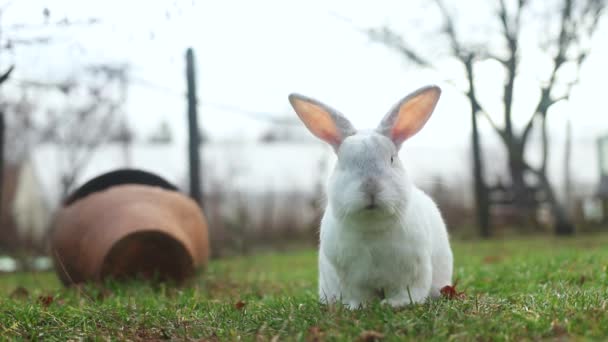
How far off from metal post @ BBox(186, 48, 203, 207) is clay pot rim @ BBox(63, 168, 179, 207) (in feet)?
8.64

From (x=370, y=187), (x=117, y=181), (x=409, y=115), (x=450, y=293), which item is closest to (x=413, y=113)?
(x=409, y=115)

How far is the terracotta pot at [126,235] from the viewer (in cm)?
569

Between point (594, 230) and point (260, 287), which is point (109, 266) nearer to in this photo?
point (260, 287)

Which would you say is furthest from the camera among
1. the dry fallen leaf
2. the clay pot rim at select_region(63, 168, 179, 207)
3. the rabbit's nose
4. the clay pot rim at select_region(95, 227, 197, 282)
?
the clay pot rim at select_region(63, 168, 179, 207)

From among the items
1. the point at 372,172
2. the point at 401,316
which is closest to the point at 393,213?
the point at 372,172

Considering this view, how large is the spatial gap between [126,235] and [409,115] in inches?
122

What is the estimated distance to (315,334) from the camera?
108 inches

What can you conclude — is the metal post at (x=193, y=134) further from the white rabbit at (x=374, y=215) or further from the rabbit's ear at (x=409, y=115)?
the rabbit's ear at (x=409, y=115)

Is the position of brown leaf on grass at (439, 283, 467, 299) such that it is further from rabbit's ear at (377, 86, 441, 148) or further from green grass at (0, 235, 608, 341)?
rabbit's ear at (377, 86, 441, 148)

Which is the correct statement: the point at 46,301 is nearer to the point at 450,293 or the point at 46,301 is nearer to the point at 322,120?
the point at 322,120

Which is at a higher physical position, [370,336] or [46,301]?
[370,336]

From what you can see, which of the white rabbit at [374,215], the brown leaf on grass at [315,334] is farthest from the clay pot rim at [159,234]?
the brown leaf on grass at [315,334]

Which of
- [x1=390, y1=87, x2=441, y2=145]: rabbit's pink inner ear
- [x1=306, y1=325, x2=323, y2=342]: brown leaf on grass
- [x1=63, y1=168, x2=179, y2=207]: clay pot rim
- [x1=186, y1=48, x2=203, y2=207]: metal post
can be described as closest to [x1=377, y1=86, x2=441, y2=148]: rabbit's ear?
[x1=390, y1=87, x2=441, y2=145]: rabbit's pink inner ear

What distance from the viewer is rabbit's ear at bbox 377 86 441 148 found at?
11.2ft
